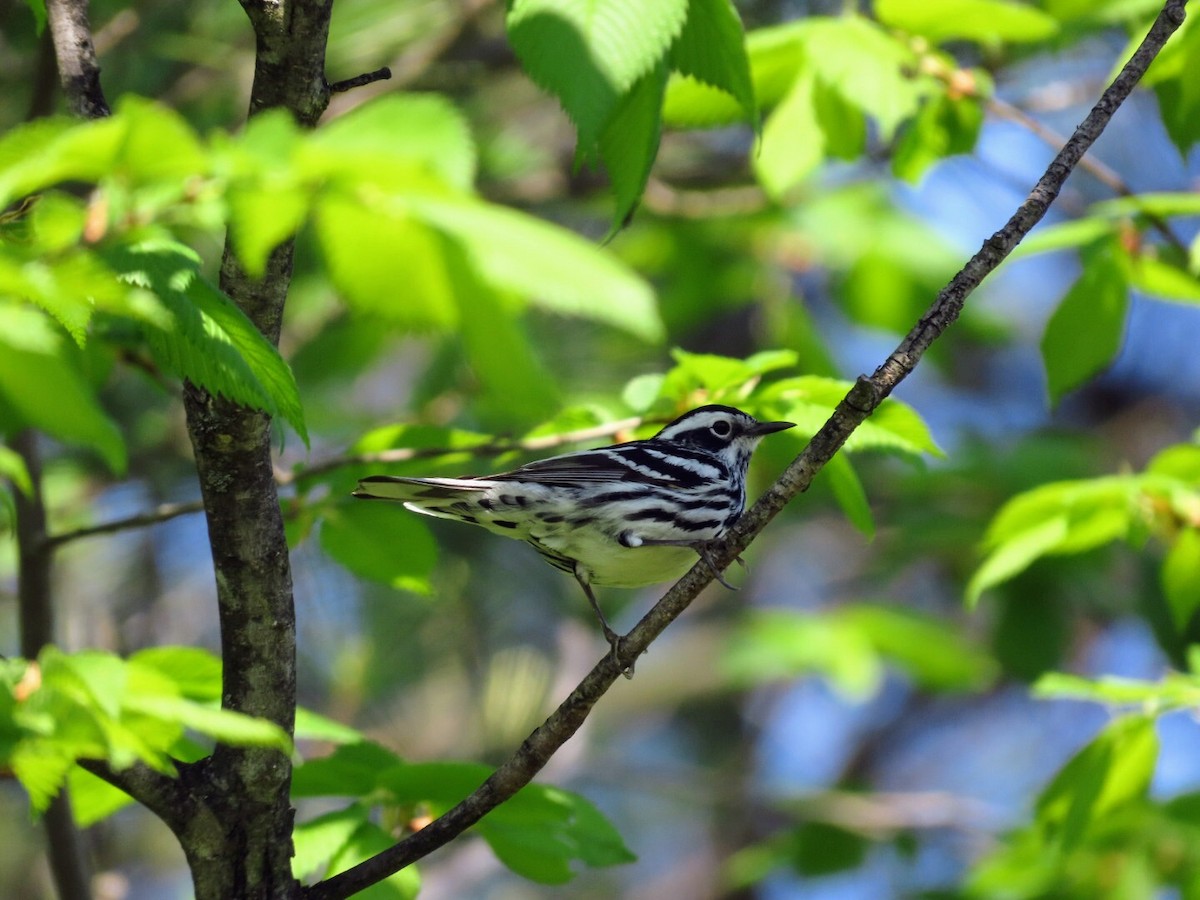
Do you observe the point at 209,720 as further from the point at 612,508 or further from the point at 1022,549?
the point at 1022,549

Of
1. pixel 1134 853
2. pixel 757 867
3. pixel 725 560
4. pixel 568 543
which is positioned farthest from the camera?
pixel 757 867

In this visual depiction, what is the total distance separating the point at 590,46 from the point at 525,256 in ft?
1.70

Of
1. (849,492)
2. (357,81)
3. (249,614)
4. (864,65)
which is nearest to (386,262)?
(357,81)

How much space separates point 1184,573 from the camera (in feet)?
8.70

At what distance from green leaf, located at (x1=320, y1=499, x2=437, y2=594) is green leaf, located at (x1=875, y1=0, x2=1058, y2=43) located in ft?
4.98

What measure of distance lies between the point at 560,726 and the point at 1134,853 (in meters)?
2.61

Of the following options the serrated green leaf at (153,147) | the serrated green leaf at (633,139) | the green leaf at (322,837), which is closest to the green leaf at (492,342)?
the serrated green leaf at (153,147)

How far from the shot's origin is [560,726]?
1839 millimetres

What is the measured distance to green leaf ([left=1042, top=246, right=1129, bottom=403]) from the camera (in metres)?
2.77

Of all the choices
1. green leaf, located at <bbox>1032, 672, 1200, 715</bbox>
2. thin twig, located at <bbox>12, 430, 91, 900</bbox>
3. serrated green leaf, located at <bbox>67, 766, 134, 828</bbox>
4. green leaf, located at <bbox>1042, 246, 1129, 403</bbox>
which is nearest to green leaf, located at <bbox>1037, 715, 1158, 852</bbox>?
green leaf, located at <bbox>1032, 672, 1200, 715</bbox>

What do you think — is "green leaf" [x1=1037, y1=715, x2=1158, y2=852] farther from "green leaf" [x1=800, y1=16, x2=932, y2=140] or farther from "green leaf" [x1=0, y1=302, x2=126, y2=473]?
"green leaf" [x1=0, y1=302, x2=126, y2=473]

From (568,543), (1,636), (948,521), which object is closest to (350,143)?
(568,543)

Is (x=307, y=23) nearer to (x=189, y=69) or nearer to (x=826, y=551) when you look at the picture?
(x=189, y=69)

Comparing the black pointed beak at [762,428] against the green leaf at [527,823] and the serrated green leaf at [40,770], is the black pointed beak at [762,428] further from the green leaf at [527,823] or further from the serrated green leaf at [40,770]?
the serrated green leaf at [40,770]
